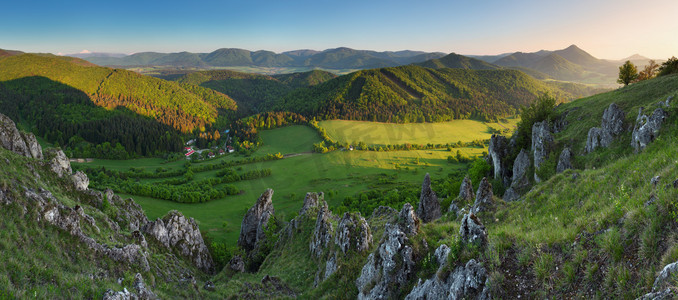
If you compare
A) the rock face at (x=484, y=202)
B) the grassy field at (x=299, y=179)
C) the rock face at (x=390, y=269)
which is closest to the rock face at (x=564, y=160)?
the rock face at (x=484, y=202)

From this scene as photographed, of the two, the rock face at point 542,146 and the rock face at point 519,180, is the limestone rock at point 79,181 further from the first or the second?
the rock face at point 542,146

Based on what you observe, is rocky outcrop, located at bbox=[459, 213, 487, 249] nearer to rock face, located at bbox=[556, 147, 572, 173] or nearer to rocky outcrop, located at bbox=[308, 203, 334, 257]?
rocky outcrop, located at bbox=[308, 203, 334, 257]

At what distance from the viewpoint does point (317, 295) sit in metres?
26.3

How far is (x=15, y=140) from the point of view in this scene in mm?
53594

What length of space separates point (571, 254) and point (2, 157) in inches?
2714

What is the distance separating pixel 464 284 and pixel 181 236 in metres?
63.5

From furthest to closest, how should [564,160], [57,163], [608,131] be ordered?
[57,163]
[564,160]
[608,131]

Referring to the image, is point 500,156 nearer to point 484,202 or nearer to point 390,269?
point 484,202

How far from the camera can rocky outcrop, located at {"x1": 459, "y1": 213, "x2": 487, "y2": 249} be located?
1502cm

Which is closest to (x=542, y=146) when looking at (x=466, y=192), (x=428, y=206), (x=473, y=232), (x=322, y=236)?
(x=466, y=192)

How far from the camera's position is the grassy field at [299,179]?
392 feet

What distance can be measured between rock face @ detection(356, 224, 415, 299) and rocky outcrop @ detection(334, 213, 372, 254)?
9929 mm

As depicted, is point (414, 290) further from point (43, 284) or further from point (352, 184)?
point (352, 184)

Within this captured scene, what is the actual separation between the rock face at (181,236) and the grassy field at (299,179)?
35.0m
